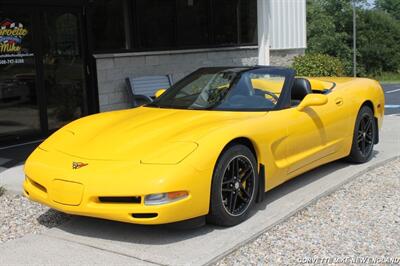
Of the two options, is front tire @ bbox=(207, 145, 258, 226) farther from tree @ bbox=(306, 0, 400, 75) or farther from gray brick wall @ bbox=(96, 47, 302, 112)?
tree @ bbox=(306, 0, 400, 75)

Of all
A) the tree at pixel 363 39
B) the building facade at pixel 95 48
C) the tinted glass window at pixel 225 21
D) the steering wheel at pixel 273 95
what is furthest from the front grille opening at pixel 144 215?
the tree at pixel 363 39

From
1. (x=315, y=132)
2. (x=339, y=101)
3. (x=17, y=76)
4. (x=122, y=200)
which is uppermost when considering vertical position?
(x=17, y=76)

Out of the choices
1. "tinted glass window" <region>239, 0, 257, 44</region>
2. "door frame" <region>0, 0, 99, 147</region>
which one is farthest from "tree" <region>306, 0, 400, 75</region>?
"door frame" <region>0, 0, 99, 147</region>

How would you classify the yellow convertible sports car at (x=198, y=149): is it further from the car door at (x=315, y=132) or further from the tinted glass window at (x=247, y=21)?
the tinted glass window at (x=247, y=21)

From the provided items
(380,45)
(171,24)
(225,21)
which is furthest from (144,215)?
(380,45)

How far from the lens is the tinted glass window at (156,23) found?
10641mm

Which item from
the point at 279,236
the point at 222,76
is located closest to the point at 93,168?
the point at 279,236

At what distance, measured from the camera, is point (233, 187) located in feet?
14.8

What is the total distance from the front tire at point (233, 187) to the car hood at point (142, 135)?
0.92ft

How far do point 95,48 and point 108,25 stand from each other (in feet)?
1.92

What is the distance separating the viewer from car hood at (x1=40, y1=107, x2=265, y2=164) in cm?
426

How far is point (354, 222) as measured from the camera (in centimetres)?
469

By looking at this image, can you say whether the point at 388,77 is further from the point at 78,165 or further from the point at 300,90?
the point at 78,165

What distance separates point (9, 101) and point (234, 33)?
242 inches
